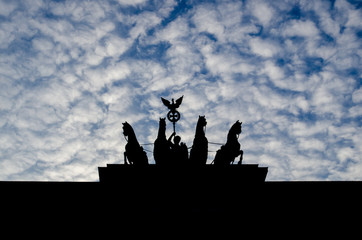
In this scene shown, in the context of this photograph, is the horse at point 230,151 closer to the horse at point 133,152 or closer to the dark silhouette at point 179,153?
the dark silhouette at point 179,153

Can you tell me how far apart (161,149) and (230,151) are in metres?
2.45

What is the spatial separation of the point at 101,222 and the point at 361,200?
8.57 meters

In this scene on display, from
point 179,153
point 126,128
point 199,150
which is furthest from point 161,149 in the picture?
point 126,128

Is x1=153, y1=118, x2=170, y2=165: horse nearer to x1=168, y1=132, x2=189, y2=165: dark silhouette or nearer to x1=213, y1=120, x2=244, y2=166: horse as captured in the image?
x1=168, y1=132, x2=189, y2=165: dark silhouette

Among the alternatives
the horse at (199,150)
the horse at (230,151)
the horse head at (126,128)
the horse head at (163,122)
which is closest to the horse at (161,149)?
the horse head at (163,122)

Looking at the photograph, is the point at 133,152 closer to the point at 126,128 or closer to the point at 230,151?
the point at 126,128

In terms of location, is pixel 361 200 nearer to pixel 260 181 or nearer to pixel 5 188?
pixel 260 181

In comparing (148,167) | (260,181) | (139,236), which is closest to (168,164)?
(148,167)

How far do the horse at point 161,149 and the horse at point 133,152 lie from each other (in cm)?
43

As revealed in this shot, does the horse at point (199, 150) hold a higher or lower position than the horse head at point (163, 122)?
lower

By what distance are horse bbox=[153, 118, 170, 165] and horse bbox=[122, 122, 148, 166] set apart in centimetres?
43

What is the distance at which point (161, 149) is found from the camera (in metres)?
10.1

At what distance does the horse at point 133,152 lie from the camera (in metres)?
9.94

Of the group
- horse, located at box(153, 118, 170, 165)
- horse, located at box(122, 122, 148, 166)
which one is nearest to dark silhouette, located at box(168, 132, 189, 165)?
horse, located at box(153, 118, 170, 165)
